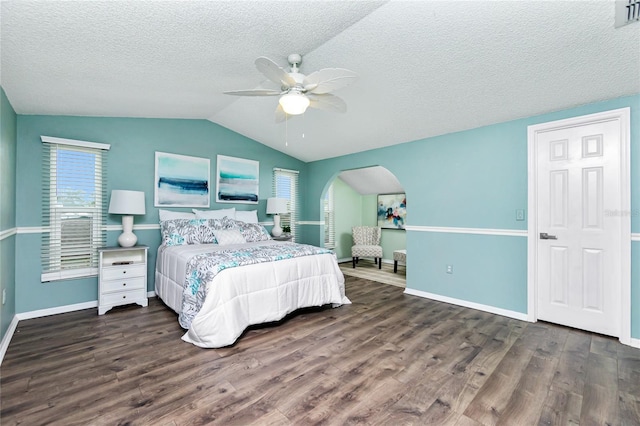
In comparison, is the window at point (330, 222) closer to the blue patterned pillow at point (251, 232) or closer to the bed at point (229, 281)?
the blue patterned pillow at point (251, 232)

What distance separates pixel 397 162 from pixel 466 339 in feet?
8.65

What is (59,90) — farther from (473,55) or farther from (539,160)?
(539,160)

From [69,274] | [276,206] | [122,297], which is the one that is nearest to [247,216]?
[276,206]

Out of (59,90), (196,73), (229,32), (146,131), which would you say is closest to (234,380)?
(229,32)

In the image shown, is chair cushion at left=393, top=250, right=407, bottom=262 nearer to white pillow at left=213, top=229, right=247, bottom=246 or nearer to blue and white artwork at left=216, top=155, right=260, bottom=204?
blue and white artwork at left=216, top=155, right=260, bottom=204

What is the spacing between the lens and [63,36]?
185 cm

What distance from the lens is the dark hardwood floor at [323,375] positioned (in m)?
1.65

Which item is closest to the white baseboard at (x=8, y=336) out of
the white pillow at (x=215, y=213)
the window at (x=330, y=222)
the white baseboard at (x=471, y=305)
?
the white pillow at (x=215, y=213)

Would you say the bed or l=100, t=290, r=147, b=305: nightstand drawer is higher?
the bed

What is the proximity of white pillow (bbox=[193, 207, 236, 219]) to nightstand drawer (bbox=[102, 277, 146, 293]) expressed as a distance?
115cm

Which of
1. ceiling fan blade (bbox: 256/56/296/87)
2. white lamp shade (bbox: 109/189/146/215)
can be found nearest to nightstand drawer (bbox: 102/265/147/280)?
white lamp shade (bbox: 109/189/146/215)

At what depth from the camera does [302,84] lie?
2223mm

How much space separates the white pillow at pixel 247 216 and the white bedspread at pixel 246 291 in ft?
3.71

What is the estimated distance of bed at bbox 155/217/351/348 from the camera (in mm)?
2492
